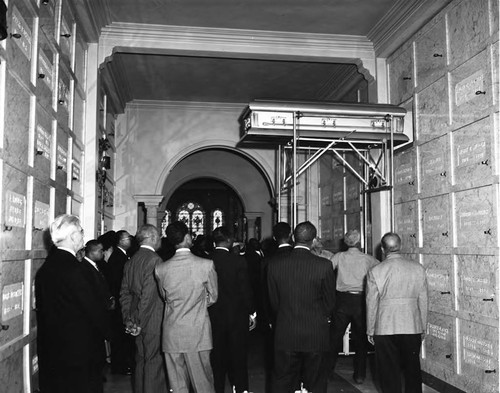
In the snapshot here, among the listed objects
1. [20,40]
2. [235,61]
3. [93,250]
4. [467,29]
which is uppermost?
[235,61]

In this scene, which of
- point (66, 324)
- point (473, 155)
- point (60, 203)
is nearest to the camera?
point (66, 324)

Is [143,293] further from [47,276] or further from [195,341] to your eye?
[47,276]

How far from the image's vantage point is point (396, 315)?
4891 mm

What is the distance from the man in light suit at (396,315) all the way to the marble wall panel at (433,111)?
176 cm

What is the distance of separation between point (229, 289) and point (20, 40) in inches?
109

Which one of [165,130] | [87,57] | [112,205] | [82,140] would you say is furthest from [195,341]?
[165,130]

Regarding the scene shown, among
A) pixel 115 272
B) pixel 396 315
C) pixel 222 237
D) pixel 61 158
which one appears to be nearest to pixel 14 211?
pixel 61 158

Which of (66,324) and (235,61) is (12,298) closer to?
(66,324)

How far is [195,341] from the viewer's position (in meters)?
4.42

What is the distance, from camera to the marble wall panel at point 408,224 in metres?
6.71

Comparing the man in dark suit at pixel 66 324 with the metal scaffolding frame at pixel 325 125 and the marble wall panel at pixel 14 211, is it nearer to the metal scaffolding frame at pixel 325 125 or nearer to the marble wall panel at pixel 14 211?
the marble wall panel at pixel 14 211

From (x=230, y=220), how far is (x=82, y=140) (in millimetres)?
16057

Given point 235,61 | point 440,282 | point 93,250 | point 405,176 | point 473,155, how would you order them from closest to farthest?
point 473,155 < point 93,250 < point 440,282 < point 405,176 < point 235,61

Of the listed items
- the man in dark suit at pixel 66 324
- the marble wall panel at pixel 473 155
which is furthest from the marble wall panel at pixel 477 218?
the man in dark suit at pixel 66 324
